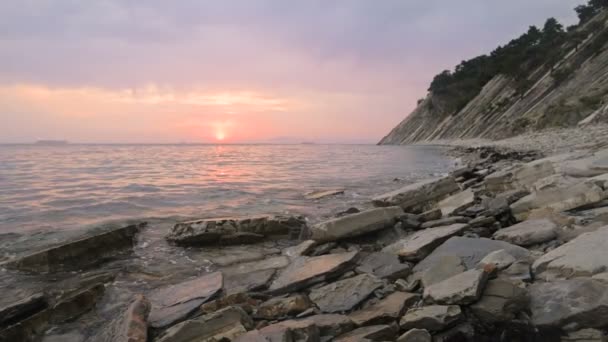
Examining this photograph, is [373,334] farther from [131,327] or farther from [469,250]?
[131,327]

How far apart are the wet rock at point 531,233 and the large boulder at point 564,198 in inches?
36.6

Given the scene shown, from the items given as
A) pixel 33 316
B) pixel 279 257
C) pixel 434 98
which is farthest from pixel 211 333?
pixel 434 98

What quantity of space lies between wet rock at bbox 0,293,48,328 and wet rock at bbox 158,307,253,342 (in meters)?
1.93

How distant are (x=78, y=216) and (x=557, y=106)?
38.2 m

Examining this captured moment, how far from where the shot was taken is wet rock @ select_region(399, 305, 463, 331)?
3.31 meters

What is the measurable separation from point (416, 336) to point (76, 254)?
5.99 metres

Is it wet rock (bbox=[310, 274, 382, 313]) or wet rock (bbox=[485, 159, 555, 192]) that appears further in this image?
wet rock (bbox=[485, 159, 555, 192])

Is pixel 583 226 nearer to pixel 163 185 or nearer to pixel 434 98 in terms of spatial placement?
pixel 163 185

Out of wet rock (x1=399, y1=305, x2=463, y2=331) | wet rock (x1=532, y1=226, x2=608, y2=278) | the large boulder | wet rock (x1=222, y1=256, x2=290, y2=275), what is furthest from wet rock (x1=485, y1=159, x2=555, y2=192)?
wet rock (x1=399, y1=305, x2=463, y2=331)

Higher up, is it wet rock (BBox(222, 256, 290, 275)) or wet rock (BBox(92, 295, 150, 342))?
wet rock (BBox(92, 295, 150, 342))

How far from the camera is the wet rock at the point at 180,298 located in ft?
14.3

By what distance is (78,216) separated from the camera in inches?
422

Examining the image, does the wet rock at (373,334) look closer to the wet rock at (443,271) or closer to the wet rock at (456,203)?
the wet rock at (443,271)

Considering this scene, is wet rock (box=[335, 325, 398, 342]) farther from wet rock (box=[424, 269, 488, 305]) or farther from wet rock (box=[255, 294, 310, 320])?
wet rock (box=[255, 294, 310, 320])
